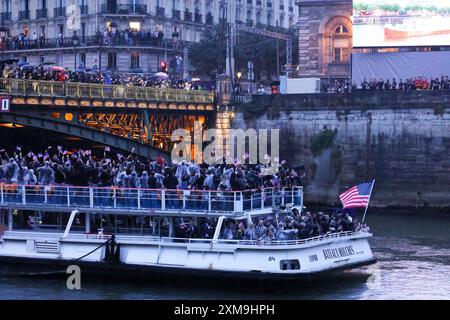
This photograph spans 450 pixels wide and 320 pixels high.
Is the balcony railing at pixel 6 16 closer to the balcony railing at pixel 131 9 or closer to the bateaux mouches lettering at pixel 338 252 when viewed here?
the balcony railing at pixel 131 9

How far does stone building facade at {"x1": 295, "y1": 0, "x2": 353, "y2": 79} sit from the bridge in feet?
34.9

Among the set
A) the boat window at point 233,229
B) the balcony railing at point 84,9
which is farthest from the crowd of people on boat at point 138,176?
the balcony railing at point 84,9

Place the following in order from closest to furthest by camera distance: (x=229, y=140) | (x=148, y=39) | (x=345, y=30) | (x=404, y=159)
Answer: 1. (x=404, y=159)
2. (x=229, y=140)
3. (x=345, y=30)
4. (x=148, y=39)

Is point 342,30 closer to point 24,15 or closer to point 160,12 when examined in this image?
point 160,12

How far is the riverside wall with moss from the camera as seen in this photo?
57750 mm

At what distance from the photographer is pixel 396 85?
2515 inches

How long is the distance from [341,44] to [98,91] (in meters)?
21.1

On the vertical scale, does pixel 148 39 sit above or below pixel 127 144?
above

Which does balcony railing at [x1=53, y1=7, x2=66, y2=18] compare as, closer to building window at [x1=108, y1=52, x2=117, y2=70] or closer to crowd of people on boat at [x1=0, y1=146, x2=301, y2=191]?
building window at [x1=108, y1=52, x2=117, y2=70]

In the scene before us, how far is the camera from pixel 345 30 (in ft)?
235

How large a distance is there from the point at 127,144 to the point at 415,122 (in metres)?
12.8

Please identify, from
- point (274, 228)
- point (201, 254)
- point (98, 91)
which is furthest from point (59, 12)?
point (274, 228)

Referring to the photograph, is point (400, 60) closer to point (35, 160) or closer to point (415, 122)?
point (415, 122)
